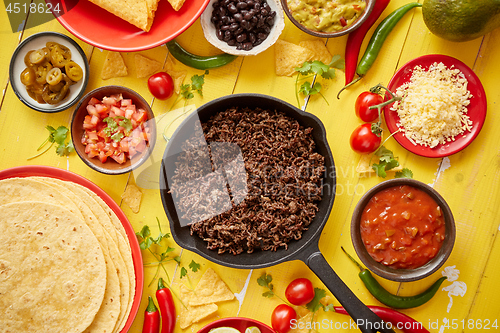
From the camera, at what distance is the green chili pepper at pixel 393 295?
3.25 meters

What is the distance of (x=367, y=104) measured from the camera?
3.20 m

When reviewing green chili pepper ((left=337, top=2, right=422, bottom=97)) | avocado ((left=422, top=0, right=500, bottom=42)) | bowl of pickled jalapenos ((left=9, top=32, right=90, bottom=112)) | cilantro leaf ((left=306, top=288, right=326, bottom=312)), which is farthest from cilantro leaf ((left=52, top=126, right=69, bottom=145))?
avocado ((left=422, top=0, right=500, bottom=42))

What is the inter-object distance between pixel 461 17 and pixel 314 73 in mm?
1250

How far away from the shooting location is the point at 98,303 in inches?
117

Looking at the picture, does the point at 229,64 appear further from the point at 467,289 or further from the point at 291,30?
the point at 467,289

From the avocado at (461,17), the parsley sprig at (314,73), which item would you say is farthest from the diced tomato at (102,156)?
the avocado at (461,17)

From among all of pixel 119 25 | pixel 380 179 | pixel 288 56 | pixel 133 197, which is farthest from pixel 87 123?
pixel 380 179

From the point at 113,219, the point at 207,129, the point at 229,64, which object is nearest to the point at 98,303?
the point at 113,219

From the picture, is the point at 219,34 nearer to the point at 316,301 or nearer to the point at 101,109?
the point at 101,109

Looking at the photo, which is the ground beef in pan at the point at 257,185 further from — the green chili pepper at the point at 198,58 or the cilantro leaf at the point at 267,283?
the green chili pepper at the point at 198,58

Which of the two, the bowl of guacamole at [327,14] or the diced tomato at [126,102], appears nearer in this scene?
the bowl of guacamole at [327,14]

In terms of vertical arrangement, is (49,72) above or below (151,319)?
above

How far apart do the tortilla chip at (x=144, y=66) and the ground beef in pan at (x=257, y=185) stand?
2.87ft

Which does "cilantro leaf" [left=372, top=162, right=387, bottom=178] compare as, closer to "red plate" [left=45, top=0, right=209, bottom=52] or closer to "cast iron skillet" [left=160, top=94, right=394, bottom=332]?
"cast iron skillet" [left=160, top=94, right=394, bottom=332]
